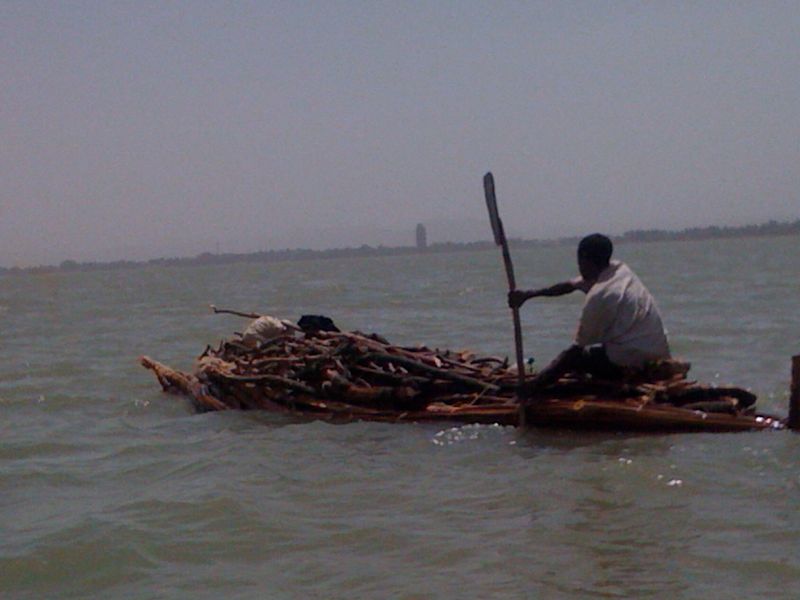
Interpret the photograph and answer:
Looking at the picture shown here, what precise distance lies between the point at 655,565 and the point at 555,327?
1638 centimetres

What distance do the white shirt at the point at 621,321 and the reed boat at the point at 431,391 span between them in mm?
235

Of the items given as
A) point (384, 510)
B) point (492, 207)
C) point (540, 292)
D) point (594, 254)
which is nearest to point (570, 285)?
point (540, 292)

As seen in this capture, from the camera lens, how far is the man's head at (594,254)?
8180mm

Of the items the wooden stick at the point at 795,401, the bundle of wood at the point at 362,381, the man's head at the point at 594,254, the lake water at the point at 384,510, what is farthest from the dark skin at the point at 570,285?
the wooden stick at the point at 795,401

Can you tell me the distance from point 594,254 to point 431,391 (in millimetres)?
1966

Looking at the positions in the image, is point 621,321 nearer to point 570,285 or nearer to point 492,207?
point 570,285

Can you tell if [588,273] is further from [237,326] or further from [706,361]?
[237,326]

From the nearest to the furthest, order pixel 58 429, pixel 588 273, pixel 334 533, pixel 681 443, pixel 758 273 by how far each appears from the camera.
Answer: pixel 334 533
pixel 681 443
pixel 588 273
pixel 58 429
pixel 758 273

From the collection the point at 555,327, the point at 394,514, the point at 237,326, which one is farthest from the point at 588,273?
the point at 237,326

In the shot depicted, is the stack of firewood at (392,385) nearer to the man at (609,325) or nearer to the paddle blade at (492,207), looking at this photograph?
the man at (609,325)

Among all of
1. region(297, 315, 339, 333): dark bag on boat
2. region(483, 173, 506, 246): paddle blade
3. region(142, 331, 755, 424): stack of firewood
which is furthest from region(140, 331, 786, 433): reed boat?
region(483, 173, 506, 246): paddle blade

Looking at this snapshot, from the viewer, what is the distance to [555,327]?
21.9 m

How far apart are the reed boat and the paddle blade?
3.93ft

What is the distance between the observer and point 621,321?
8047mm
